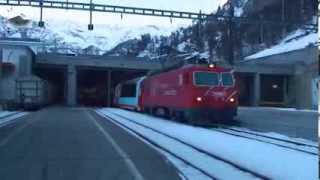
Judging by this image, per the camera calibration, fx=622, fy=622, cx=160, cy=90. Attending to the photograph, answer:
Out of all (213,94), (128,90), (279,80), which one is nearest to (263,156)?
(213,94)

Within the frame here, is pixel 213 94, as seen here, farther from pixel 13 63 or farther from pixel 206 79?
pixel 13 63

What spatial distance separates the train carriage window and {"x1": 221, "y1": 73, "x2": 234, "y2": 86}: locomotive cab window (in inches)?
859

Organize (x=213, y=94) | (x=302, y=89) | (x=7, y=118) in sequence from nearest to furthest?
1. (x=213, y=94)
2. (x=7, y=118)
3. (x=302, y=89)

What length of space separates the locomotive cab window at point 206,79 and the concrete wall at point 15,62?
143 feet

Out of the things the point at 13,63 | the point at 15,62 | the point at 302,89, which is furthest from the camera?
the point at 302,89

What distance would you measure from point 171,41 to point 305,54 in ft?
175

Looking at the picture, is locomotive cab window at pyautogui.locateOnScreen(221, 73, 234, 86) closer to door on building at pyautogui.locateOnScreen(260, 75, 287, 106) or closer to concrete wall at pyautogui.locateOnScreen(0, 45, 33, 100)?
concrete wall at pyautogui.locateOnScreen(0, 45, 33, 100)

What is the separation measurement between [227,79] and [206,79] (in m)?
1.14

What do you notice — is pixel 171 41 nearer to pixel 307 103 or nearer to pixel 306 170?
pixel 307 103

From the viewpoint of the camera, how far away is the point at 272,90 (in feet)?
303

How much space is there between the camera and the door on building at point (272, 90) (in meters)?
89.6

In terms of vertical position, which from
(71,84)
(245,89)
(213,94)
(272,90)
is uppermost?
(71,84)

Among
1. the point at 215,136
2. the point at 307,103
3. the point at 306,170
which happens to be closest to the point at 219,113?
the point at 215,136

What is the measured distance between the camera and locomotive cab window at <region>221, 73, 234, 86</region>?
A: 3114 centimetres
